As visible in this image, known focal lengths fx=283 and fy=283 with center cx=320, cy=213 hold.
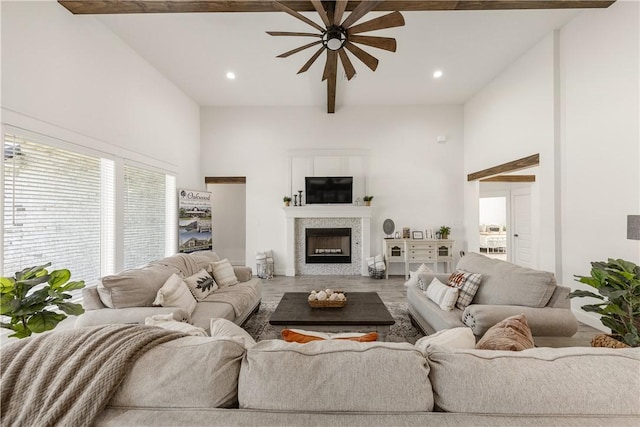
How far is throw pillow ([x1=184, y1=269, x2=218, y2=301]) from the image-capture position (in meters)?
2.92

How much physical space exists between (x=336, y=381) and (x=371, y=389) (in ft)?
0.35

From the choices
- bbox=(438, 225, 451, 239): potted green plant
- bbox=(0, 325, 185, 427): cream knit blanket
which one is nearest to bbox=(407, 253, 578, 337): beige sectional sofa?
bbox=(0, 325, 185, 427): cream knit blanket

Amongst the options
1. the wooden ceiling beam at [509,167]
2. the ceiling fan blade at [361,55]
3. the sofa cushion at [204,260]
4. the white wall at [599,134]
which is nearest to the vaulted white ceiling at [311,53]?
the white wall at [599,134]

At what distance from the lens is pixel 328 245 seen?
6234 millimetres

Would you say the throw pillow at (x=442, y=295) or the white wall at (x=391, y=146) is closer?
the throw pillow at (x=442, y=295)

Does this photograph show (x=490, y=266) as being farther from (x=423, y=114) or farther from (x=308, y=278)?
(x=423, y=114)

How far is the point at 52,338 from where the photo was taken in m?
0.97

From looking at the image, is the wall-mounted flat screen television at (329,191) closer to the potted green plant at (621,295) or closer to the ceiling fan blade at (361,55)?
the ceiling fan blade at (361,55)

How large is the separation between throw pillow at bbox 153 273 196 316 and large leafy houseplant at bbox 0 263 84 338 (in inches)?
27.4

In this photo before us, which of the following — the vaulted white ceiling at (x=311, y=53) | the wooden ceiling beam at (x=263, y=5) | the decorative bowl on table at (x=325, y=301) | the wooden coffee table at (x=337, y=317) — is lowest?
the wooden coffee table at (x=337, y=317)

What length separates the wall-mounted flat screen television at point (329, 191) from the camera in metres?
5.95

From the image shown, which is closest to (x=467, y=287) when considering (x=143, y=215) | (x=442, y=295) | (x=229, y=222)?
(x=442, y=295)

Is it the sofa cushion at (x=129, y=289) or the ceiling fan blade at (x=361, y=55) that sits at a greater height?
the ceiling fan blade at (x=361, y=55)

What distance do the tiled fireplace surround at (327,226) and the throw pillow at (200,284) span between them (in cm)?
288
